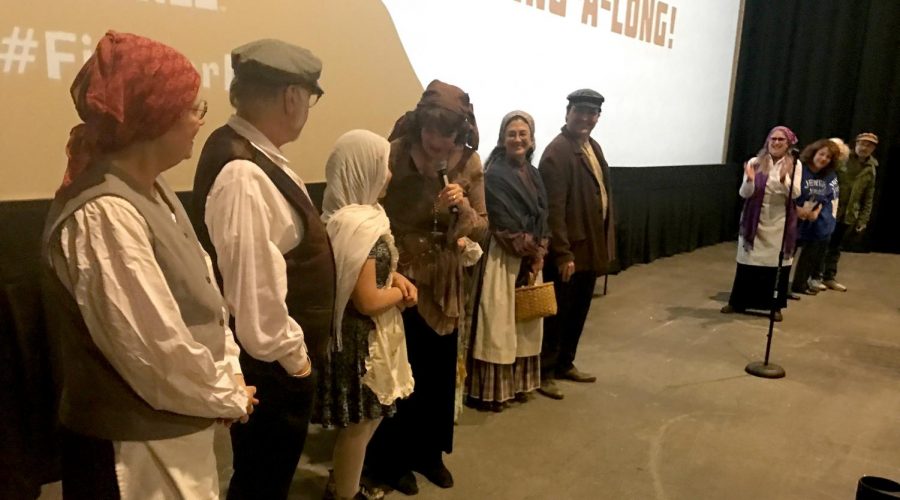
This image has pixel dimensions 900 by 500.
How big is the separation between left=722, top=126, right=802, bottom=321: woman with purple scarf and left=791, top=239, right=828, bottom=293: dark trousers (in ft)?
2.74

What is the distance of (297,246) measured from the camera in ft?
4.59

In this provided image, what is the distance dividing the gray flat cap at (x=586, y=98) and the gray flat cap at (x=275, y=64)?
1.75m

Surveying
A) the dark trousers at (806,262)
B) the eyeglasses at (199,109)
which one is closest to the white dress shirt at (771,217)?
the dark trousers at (806,262)

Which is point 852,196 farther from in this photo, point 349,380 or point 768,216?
point 349,380

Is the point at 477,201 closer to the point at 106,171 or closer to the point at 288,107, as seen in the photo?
the point at 288,107

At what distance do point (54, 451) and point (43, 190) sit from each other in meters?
0.83

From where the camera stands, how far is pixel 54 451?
6.93 feet

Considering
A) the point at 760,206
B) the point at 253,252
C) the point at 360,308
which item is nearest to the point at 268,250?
the point at 253,252

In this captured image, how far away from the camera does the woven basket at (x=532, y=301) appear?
2803 mm

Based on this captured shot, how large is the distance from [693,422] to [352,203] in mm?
1938

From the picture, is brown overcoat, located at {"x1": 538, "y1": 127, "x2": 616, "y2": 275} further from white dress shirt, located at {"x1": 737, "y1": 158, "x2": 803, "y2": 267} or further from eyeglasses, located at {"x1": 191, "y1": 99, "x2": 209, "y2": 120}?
eyeglasses, located at {"x1": 191, "y1": 99, "x2": 209, "y2": 120}

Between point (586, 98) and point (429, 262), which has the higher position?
point (586, 98)

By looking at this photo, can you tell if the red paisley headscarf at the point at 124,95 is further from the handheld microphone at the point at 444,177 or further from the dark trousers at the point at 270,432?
the handheld microphone at the point at 444,177

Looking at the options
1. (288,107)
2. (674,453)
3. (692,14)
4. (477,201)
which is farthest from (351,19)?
(692,14)
